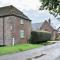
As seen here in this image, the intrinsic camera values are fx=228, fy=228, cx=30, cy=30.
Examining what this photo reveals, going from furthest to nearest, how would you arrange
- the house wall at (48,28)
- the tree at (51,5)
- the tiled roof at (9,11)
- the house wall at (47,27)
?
1. the house wall at (47,27)
2. the house wall at (48,28)
3. the tiled roof at (9,11)
4. the tree at (51,5)

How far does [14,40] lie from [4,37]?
230 centimetres

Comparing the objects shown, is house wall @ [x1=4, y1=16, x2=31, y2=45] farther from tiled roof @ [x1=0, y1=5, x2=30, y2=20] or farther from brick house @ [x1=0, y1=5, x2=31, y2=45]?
tiled roof @ [x1=0, y1=5, x2=30, y2=20]

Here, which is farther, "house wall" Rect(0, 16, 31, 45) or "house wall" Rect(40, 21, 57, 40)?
"house wall" Rect(40, 21, 57, 40)

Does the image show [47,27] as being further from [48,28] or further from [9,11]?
[9,11]

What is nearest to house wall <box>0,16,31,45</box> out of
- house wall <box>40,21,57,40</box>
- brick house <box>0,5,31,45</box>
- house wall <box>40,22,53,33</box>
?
brick house <box>0,5,31,45</box>

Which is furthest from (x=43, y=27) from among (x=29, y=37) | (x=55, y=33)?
(x=29, y=37)

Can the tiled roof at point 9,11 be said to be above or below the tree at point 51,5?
above

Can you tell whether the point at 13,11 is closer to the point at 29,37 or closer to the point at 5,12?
the point at 5,12

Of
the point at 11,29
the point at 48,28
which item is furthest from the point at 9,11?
the point at 48,28

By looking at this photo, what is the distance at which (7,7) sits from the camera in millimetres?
51812

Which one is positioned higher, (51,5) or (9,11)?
(9,11)

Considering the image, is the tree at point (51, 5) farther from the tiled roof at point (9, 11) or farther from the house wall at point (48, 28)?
the house wall at point (48, 28)

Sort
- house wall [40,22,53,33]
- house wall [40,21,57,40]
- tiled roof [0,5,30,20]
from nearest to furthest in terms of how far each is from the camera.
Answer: tiled roof [0,5,30,20]
house wall [40,21,57,40]
house wall [40,22,53,33]

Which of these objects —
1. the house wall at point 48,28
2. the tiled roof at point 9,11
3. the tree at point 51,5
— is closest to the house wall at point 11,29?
the tiled roof at point 9,11
